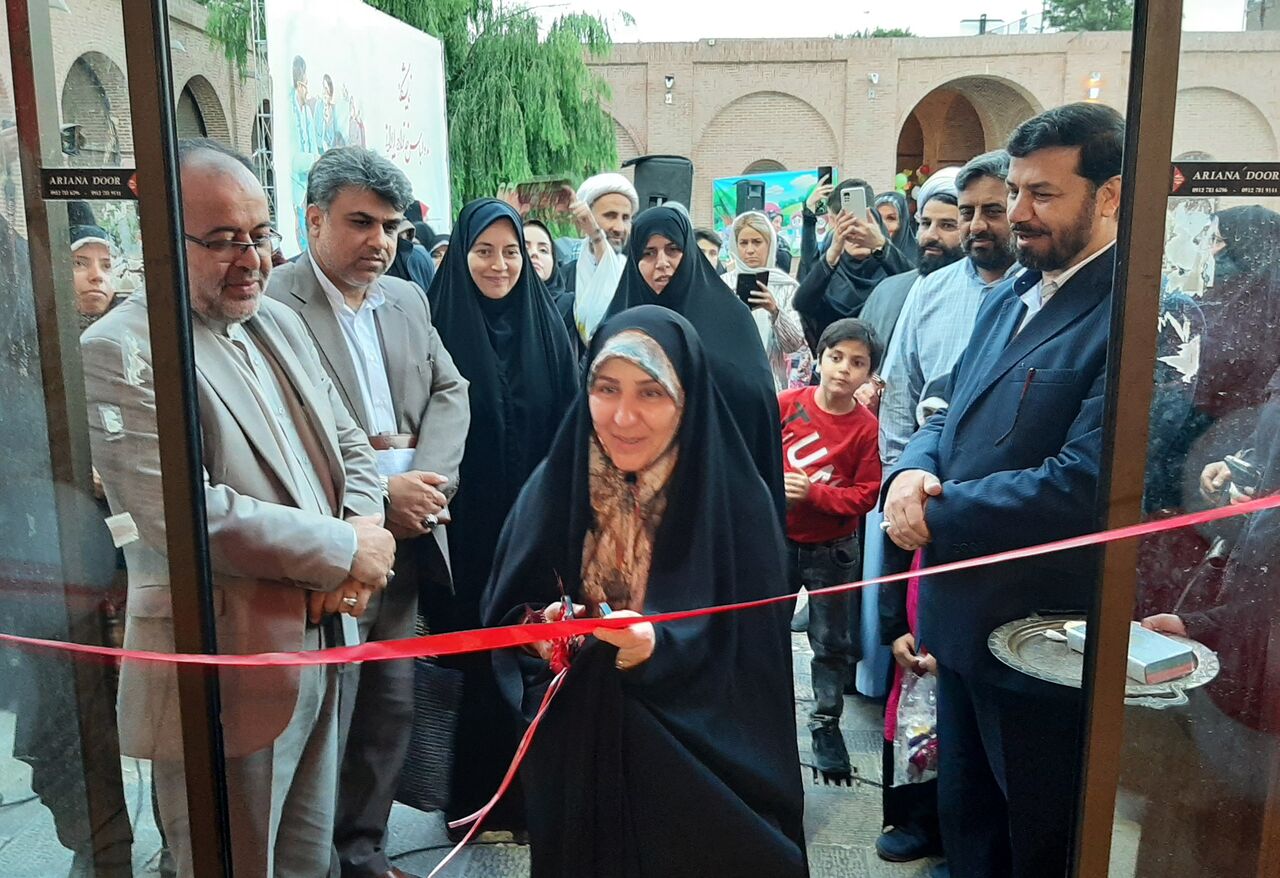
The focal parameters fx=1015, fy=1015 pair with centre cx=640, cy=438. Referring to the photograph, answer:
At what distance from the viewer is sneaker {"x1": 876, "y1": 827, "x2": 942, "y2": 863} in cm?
246

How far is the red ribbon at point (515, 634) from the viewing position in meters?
2.17

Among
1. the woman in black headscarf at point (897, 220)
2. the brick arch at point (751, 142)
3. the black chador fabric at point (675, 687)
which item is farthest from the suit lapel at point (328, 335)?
the woman in black headscarf at point (897, 220)

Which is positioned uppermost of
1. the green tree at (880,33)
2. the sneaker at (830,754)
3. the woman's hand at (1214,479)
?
the green tree at (880,33)

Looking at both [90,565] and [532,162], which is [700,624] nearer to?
[532,162]

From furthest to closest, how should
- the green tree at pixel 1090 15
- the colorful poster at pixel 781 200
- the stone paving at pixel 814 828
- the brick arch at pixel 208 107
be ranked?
the stone paving at pixel 814 828, the colorful poster at pixel 781 200, the brick arch at pixel 208 107, the green tree at pixel 1090 15

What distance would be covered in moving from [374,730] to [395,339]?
2.98 ft

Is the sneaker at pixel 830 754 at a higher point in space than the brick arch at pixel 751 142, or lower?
lower

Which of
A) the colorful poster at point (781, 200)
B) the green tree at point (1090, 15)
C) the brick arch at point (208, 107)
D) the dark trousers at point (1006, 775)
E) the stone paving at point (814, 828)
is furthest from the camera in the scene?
the stone paving at point (814, 828)

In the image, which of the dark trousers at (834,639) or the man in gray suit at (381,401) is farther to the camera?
the dark trousers at (834,639)

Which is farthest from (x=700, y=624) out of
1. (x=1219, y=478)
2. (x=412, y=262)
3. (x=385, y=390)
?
(x=1219, y=478)

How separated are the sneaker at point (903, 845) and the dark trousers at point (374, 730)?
1.17 metres

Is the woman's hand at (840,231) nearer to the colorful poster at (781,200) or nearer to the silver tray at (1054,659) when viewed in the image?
the colorful poster at (781,200)

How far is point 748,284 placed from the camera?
223 centimetres

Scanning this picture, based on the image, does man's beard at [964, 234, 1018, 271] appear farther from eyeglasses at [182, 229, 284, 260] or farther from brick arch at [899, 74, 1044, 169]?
eyeglasses at [182, 229, 284, 260]
